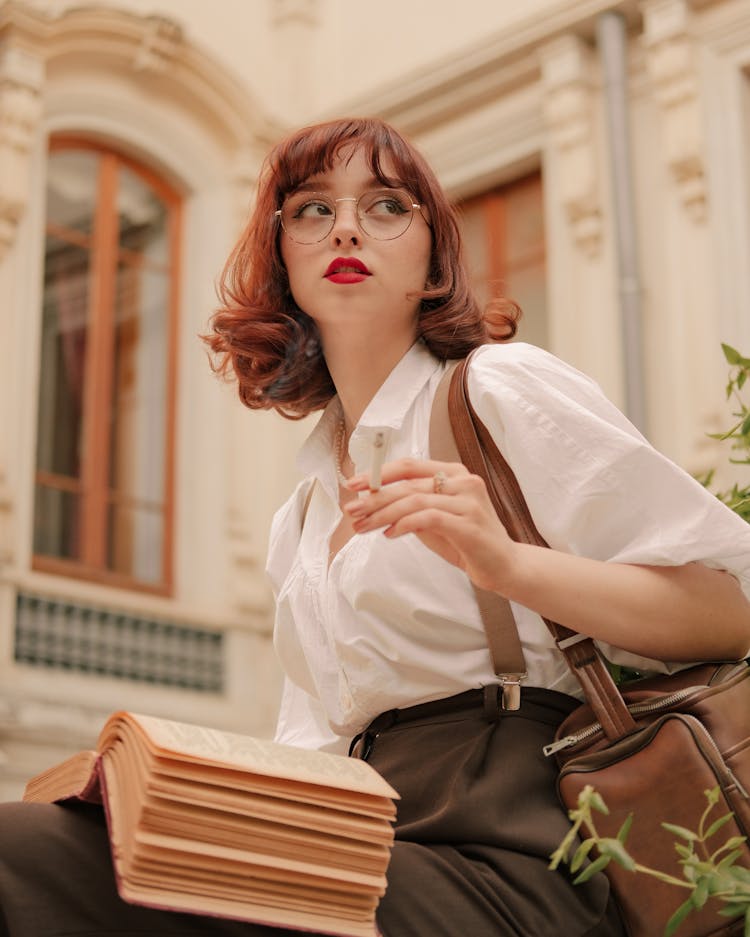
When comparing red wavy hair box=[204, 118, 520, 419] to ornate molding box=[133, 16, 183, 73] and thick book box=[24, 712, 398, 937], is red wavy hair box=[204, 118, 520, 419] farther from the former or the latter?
ornate molding box=[133, 16, 183, 73]

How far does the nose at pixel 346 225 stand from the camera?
2043mm

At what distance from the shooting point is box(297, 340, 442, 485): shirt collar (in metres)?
1.96

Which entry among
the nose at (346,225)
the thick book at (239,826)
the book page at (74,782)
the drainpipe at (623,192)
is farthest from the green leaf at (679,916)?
the drainpipe at (623,192)

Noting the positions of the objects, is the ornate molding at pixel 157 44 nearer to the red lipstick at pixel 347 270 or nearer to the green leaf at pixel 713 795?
the red lipstick at pixel 347 270

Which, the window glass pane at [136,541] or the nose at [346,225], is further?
the window glass pane at [136,541]

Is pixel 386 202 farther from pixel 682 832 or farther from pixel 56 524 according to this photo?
pixel 56 524

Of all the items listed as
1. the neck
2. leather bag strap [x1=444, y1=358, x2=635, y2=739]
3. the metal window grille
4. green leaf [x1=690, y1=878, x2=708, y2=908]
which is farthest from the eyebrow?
the metal window grille

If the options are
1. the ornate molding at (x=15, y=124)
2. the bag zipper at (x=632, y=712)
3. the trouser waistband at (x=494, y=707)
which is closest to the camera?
the bag zipper at (x=632, y=712)

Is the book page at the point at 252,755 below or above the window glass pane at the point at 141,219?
below

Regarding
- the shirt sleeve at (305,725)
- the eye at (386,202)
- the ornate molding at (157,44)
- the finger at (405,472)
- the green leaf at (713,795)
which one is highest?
the ornate molding at (157,44)

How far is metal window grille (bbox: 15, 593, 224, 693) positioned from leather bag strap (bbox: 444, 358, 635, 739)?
5.92m

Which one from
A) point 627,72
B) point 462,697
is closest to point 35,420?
point 627,72

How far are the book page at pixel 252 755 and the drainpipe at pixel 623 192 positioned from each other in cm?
600

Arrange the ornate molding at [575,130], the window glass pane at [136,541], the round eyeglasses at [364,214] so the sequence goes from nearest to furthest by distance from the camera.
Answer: the round eyeglasses at [364,214] < the ornate molding at [575,130] < the window glass pane at [136,541]
